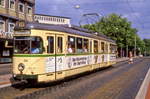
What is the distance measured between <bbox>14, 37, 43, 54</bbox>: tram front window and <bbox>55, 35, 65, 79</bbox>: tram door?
1.22 meters

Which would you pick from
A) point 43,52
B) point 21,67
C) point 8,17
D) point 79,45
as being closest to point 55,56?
point 43,52

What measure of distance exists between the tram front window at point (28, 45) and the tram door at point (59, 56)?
1215 millimetres

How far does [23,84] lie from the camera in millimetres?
15805

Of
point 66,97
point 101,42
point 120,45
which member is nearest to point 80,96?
point 66,97

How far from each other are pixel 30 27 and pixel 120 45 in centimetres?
6831

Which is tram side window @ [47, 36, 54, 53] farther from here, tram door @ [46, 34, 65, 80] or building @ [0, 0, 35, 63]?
building @ [0, 0, 35, 63]

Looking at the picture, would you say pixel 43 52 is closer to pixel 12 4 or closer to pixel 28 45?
pixel 28 45

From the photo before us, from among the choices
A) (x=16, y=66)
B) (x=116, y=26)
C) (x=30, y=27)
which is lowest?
(x=16, y=66)

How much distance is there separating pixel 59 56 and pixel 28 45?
190 cm

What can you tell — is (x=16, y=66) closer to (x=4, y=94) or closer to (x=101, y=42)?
(x=4, y=94)

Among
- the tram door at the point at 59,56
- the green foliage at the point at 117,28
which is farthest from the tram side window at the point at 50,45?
the green foliage at the point at 117,28

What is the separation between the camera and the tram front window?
46.2ft

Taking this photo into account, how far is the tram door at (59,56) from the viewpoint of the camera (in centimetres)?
1517

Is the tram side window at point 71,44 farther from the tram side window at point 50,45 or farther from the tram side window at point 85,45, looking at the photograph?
the tram side window at point 85,45
